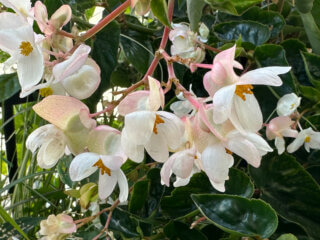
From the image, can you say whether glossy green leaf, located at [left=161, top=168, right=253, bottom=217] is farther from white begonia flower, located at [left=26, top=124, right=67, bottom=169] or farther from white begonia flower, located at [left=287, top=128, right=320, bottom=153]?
white begonia flower, located at [left=26, top=124, right=67, bottom=169]

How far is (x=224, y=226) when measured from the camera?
0.45 metres

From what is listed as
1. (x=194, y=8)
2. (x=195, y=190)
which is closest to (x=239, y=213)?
(x=195, y=190)

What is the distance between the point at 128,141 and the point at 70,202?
0.63 meters

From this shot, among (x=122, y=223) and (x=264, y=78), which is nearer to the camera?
(x=264, y=78)

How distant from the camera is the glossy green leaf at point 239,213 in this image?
440mm

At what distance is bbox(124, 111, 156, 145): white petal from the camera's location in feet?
0.97

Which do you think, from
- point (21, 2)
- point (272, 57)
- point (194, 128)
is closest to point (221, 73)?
point (194, 128)

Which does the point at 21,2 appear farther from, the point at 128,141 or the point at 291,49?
the point at 291,49

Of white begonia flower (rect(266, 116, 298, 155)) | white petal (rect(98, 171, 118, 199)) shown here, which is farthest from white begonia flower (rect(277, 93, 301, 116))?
white petal (rect(98, 171, 118, 199))

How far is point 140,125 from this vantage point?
30 centimetres

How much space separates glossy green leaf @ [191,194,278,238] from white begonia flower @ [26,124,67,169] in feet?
0.50

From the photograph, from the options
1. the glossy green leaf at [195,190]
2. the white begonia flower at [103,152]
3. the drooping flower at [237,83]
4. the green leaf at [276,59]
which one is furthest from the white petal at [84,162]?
the green leaf at [276,59]

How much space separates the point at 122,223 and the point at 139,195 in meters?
0.05

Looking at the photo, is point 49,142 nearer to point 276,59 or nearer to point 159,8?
point 159,8
